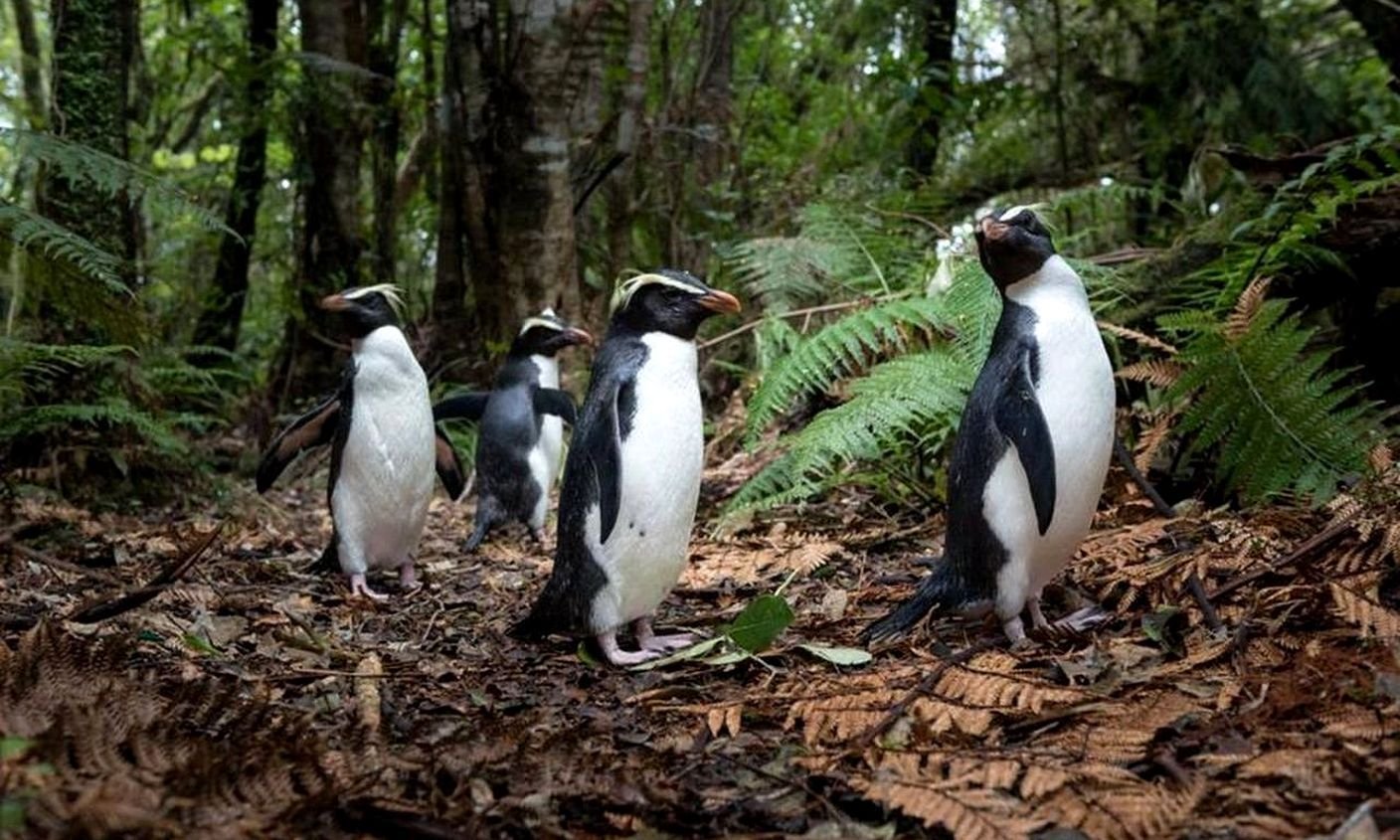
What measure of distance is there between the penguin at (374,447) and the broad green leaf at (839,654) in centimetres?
233

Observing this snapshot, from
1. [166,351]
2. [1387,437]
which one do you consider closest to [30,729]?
[1387,437]

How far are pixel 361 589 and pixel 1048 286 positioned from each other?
292 centimetres

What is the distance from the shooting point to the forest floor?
1.81 meters

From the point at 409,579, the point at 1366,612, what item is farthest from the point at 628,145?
the point at 1366,612

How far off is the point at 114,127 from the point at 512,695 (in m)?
4.79

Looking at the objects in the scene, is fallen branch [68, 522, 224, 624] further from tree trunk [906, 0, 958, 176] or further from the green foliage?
tree trunk [906, 0, 958, 176]

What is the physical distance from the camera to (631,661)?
11.1ft

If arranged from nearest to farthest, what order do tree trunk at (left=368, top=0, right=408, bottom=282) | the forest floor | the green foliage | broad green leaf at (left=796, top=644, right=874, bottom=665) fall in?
the forest floor → broad green leaf at (left=796, top=644, right=874, bottom=665) → the green foliage → tree trunk at (left=368, top=0, right=408, bottom=282)

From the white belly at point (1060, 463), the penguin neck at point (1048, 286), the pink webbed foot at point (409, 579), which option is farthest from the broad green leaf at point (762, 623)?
the pink webbed foot at point (409, 579)

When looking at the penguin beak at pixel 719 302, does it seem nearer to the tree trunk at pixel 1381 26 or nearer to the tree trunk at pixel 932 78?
the tree trunk at pixel 1381 26

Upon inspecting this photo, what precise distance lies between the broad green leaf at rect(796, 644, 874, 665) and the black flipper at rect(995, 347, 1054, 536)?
0.60 meters

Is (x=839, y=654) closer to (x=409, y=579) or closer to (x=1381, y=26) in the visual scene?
(x=409, y=579)

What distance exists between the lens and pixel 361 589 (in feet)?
15.4

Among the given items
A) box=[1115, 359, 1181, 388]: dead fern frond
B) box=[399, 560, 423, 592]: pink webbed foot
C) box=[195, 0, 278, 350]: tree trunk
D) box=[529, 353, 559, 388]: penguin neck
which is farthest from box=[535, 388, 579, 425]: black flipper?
box=[195, 0, 278, 350]: tree trunk
